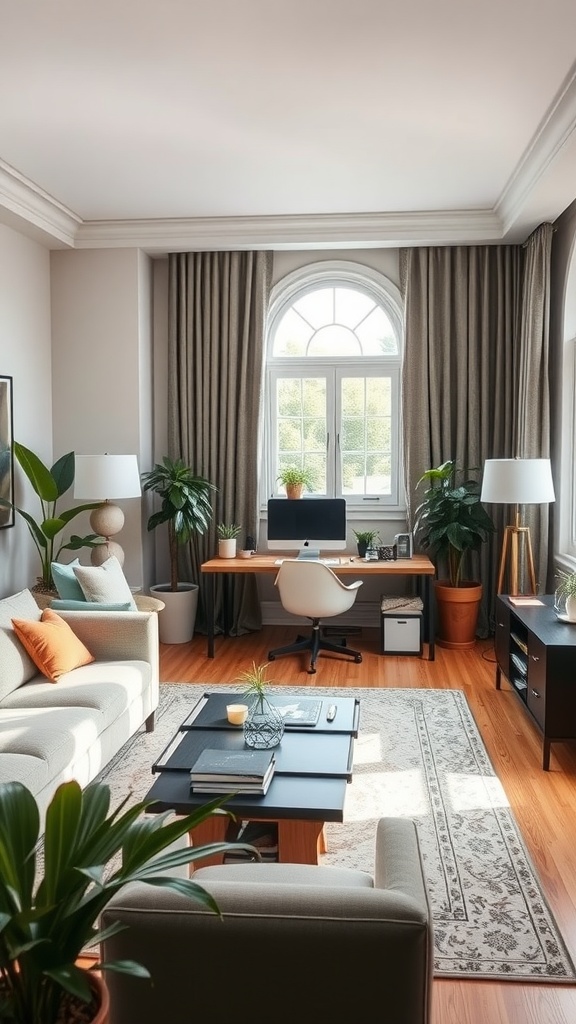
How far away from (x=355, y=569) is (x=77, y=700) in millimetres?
2399

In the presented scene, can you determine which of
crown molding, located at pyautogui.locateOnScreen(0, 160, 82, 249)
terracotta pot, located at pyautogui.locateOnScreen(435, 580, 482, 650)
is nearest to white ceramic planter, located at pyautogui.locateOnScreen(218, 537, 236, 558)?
terracotta pot, located at pyautogui.locateOnScreen(435, 580, 482, 650)

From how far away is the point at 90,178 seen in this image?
4.68 m

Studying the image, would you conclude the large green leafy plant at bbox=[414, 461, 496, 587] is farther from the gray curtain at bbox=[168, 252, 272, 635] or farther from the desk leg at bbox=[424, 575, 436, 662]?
the gray curtain at bbox=[168, 252, 272, 635]

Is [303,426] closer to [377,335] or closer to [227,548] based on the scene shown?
[377,335]

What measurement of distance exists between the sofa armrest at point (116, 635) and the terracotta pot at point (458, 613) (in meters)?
2.39

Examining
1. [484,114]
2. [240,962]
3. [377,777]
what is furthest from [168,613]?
[240,962]

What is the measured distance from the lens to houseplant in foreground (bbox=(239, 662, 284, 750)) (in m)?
2.83

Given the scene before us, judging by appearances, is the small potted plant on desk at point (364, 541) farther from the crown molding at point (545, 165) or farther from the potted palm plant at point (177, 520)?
the crown molding at point (545, 165)

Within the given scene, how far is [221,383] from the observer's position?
19.9 ft

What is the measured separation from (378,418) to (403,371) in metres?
0.43

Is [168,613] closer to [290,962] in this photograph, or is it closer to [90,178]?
[90,178]

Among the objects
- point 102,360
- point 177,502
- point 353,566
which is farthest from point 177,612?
point 102,360

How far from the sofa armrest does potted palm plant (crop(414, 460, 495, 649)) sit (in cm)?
230

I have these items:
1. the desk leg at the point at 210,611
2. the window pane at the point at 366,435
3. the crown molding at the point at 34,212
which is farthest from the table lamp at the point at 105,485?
the window pane at the point at 366,435
